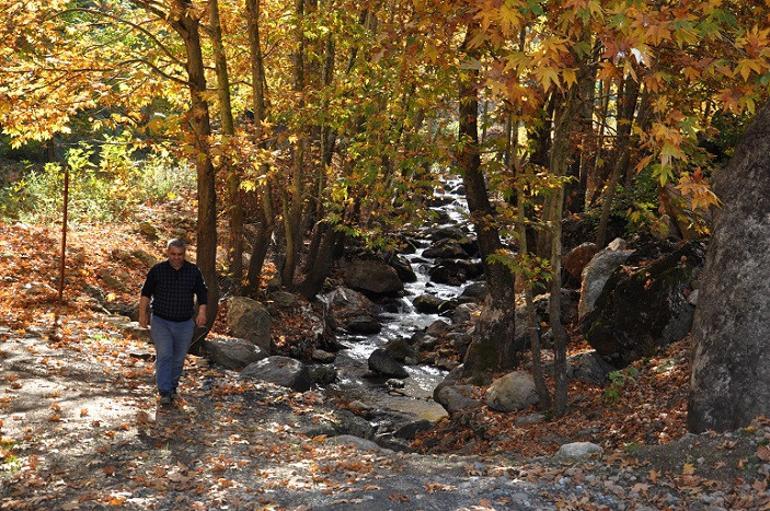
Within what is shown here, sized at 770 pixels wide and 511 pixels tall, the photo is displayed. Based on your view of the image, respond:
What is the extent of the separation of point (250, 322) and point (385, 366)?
2.86 metres

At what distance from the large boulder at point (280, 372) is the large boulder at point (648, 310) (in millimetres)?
4630

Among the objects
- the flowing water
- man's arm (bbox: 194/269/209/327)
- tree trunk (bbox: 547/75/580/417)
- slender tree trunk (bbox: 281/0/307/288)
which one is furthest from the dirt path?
slender tree trunk (bbox: 281/0/307/288)

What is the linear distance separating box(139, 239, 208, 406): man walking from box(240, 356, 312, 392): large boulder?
2.83 metres

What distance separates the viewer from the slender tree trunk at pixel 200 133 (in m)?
10.6

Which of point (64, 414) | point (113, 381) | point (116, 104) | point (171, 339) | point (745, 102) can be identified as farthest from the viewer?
point (116, 104)

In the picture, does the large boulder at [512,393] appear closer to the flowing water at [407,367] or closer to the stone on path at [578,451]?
the flowing water at [407,367]

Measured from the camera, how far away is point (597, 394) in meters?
10.4

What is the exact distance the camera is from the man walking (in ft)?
27.5

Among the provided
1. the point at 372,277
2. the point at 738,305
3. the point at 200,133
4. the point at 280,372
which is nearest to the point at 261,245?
the point at 280,372

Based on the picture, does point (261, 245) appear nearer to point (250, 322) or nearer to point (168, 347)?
point (250, 322)

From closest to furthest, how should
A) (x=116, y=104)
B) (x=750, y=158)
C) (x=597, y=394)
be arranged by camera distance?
1. (x=750, y=158)
2. (x=597, y=394)
3. (x=116, y=104)

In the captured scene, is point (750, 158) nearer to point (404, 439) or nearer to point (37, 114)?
point (404, 439)

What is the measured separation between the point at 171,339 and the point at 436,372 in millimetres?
7697

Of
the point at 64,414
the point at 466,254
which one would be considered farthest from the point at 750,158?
the point at 466,254
